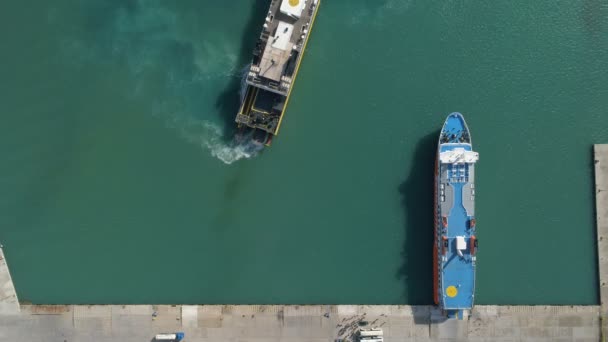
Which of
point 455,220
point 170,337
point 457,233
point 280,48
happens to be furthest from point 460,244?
point 170,337

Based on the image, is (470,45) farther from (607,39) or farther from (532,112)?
(607,39)

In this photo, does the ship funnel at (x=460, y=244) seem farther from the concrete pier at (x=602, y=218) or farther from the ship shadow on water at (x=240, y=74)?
the ship shadow on water at (x=240, y=74)

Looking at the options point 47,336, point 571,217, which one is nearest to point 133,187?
point 47,336

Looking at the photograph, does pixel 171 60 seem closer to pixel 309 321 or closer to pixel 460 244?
pixel 309 321

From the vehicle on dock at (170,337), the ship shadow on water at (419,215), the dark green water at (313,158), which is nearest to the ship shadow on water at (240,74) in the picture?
the dark green water at (313,158)

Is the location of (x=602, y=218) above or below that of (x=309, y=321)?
above

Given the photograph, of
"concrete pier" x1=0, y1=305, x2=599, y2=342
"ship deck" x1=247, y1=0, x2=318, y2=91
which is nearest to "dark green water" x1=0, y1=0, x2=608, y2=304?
"concrete pier" x1=0, y1=305, x2=599, y2=342
